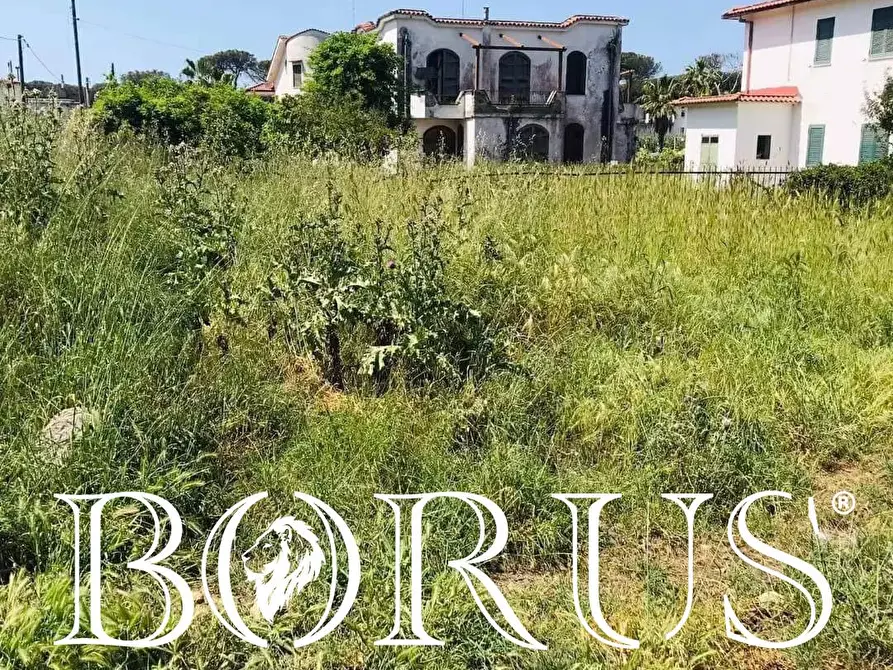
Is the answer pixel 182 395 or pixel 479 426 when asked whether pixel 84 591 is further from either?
pixel 479 426

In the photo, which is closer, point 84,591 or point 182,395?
point 84,591

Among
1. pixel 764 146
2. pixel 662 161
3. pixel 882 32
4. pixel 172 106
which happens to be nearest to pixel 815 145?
pixel 764 146

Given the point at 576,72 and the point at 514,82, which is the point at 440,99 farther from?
the point at 576,72

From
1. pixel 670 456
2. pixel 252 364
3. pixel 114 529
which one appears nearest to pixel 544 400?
pixel 670 456

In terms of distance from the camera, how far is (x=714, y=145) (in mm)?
22422

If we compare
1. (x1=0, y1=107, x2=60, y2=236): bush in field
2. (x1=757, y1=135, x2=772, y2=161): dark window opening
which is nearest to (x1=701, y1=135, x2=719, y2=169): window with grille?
(x1=757, y1=135, x2=772, y2=161): dark window opening

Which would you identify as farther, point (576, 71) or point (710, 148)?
point (576, 71)

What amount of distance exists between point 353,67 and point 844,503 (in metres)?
25.9

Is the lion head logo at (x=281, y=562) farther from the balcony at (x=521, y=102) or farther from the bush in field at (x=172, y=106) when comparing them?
the balcony at (x=521, y=102)

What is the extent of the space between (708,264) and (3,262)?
Result: 4955mm

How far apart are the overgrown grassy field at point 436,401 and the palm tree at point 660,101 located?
42.0 meters

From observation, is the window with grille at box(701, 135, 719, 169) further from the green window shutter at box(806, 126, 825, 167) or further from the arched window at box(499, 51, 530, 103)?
the arched window at box(499, 51, 530, 103)

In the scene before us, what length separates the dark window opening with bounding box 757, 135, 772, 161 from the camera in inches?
852

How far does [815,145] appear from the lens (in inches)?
819
